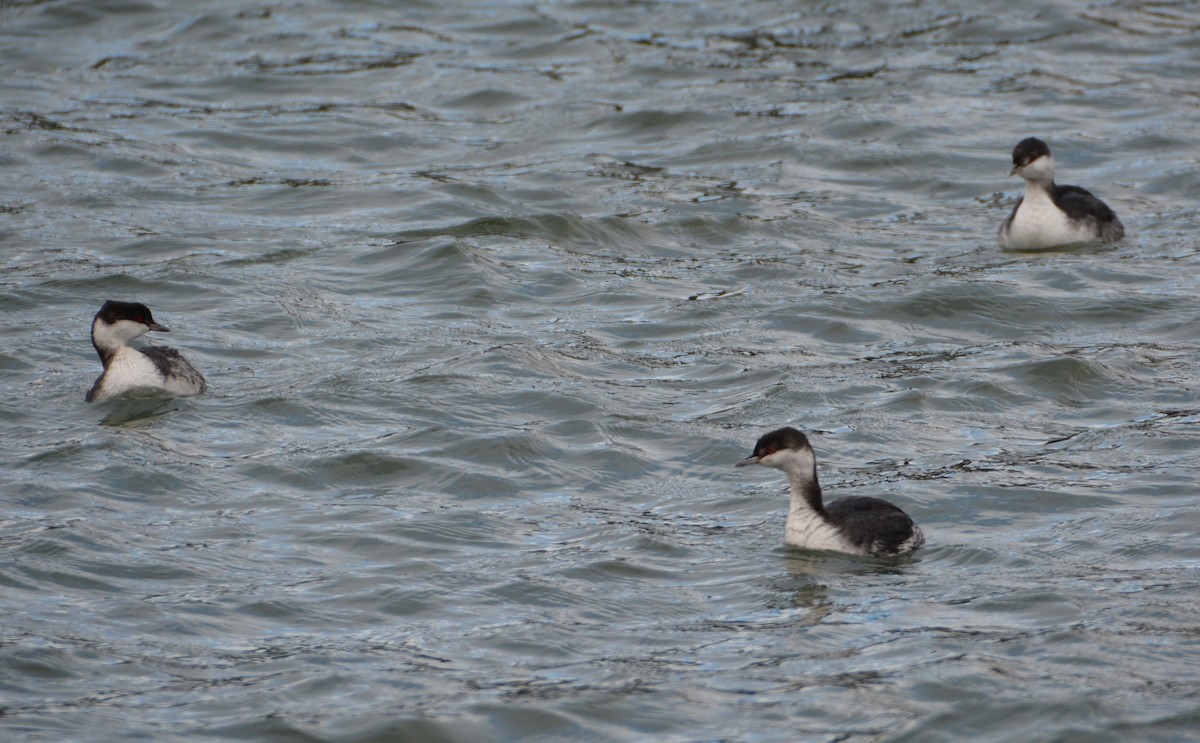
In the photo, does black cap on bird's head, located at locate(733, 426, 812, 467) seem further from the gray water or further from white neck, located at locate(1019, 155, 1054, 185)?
white neck, located at locate(1019, 155, 1054, 185)

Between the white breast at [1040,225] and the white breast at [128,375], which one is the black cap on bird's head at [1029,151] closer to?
the white breast at [1040,225]

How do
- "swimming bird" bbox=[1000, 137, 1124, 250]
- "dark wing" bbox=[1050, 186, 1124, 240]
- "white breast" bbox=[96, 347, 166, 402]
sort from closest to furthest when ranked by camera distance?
1. "white breast" bbox=[96, 347, 166, 402]
2. "swimming bird" bbox=[1000, 137, 1124, 250]
3. "dark wing" bbox=[1050, 186, 1124, 240]

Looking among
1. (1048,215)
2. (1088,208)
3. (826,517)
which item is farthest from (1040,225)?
(826,517)

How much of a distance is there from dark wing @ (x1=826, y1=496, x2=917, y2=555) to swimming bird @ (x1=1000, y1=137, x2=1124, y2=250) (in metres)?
7.07

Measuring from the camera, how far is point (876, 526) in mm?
10344

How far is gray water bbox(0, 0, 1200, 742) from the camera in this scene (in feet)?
29.1

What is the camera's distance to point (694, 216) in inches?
722

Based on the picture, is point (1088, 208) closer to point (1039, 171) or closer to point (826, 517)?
point (1039, 171)

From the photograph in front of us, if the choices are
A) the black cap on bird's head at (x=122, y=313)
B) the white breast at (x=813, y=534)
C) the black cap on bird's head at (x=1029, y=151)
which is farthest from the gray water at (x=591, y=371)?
the black cap on bird's head at (x=1029, y=151)

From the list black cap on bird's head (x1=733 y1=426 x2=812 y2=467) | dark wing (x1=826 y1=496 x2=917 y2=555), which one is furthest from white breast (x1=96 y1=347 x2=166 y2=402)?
dark wing (x1=826 y1=496 x2=917 y2=555)

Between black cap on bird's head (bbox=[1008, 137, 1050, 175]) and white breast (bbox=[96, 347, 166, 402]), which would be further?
black cap on bird's head (bbox=[1008, 137, 1050, 175])

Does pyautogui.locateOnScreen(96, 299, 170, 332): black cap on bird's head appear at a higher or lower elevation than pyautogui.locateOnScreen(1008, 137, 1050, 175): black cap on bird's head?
lower

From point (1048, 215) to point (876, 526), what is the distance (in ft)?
24.4

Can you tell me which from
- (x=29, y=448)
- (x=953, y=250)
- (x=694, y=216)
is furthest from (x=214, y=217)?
(x=953, y=250)
